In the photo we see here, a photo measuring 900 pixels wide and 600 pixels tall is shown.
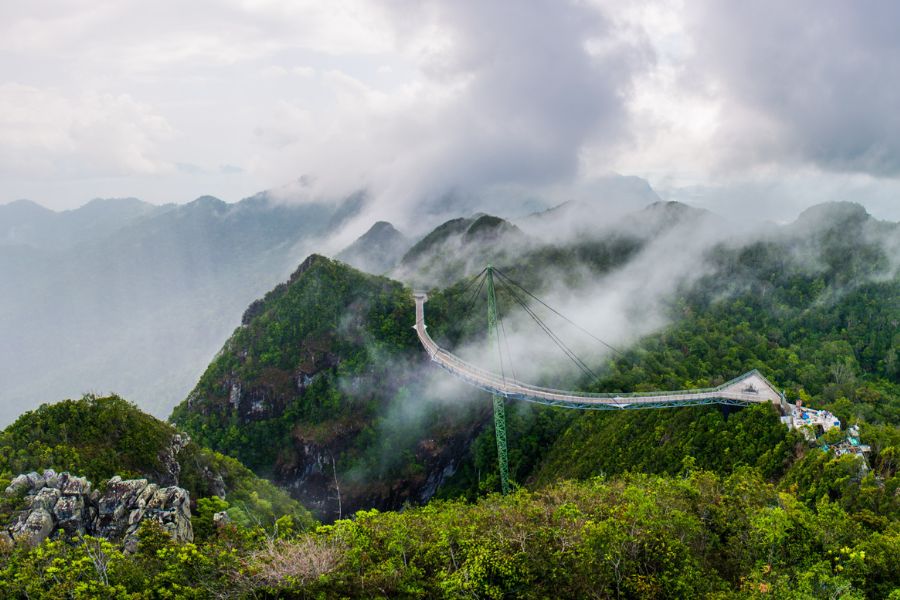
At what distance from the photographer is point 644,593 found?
69.8 ft

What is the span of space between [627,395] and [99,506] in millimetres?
43770

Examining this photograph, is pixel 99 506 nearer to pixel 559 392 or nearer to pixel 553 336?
pixel 559 392

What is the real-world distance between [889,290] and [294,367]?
100450 mm

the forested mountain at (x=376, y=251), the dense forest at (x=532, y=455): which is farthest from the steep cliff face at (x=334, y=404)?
the forested mountain at (x=376, y=251)

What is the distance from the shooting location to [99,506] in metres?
32.7

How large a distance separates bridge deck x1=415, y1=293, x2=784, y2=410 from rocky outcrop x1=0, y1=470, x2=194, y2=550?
34.2m

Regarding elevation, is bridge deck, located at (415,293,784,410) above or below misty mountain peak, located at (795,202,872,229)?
below

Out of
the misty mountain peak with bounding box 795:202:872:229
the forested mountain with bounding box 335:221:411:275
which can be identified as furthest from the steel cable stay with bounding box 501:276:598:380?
the forested mountain with bounding box 335:221:411:275

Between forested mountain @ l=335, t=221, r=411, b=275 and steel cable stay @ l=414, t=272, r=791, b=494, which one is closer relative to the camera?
steel cable stay @ l=414, t=272, r=791, b=494

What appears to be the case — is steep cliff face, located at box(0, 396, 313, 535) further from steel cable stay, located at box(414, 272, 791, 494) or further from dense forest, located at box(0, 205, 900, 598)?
steel cable stay, located at box(414, 272, 791, 494)

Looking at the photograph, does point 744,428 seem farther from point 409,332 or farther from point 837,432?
point 409,332

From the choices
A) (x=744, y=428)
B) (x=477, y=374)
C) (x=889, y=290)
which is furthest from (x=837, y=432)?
(x=889, y=290)

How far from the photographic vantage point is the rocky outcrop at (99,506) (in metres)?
30.4

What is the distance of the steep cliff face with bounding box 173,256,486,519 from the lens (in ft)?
240
